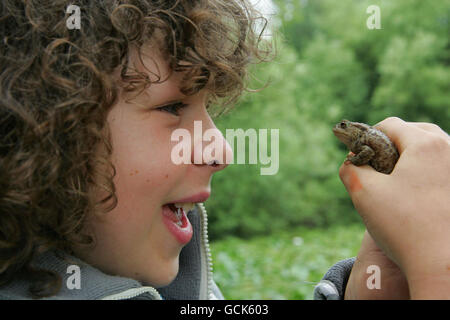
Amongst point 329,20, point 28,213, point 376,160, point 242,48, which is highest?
point 329,20

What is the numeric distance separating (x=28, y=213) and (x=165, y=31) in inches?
23.6

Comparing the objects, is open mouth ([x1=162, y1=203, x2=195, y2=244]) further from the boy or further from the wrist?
the wrist

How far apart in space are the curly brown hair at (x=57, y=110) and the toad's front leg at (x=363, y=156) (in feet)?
1.65

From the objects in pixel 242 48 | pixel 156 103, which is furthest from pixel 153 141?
pixel 242 48

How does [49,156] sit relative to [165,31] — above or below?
below

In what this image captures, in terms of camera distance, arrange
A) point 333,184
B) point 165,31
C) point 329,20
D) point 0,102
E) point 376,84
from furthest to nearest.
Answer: point 329,20 → point 376,84 → point 333,184 → point 165,31 → point 0,102

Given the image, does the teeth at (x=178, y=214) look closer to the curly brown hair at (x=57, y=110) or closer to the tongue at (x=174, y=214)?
the tongue at (x=174, y=214)

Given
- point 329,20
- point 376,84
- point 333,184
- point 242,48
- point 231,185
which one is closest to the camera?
point 242,48

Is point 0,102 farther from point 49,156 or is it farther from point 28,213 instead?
point 28,213

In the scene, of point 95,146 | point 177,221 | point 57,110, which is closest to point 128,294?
point 177,221

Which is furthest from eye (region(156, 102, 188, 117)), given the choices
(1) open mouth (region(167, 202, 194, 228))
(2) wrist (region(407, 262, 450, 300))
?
(2) wrist (region(407, 262, 450, 300))

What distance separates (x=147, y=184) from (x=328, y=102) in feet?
39.9

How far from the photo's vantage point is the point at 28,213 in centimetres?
111

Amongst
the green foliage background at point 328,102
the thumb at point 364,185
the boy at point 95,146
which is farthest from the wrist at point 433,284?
the green foliage background at point 328,102
